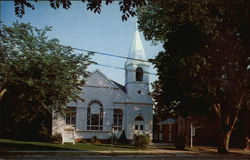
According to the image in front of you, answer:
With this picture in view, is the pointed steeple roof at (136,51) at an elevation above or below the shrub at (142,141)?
above

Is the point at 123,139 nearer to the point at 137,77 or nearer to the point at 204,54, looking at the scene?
the point at 137,77

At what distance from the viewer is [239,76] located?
22094 mm

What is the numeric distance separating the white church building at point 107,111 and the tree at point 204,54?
720 cm

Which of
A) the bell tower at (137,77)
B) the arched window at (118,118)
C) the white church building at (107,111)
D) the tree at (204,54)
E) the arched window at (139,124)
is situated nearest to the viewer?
the tree at (204,54)

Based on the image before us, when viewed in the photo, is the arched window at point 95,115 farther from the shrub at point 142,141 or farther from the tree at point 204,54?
the tree at point 204,54

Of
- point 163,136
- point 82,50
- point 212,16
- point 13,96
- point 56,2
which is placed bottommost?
point 163,136

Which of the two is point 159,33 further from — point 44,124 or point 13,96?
point 44,124

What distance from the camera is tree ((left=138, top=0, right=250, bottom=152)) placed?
16875 mm

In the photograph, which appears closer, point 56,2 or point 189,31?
point 56,2

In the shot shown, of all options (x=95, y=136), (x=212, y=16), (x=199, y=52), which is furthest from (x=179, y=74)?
(x=95, y=136)

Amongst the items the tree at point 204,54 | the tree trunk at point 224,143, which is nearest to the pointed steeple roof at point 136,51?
the tree at point 204,54

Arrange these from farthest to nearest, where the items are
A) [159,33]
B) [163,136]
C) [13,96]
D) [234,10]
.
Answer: [163,136], [159,33], [13,96], [234,10]

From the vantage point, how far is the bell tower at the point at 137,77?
34.4 m

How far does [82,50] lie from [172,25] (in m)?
8.79
